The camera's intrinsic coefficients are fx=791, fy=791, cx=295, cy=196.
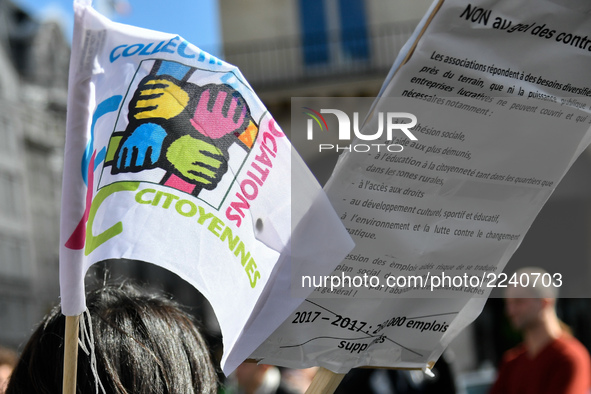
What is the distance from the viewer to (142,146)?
4.55 feet

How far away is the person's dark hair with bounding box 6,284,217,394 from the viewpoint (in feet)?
4.31

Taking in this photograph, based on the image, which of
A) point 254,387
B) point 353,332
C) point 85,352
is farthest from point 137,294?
point 254,387

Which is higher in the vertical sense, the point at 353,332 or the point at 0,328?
the point at 353,332

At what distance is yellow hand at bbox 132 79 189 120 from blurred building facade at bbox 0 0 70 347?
674 inches

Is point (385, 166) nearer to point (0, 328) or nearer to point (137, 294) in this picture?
point (137, 294)

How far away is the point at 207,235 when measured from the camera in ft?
4.43

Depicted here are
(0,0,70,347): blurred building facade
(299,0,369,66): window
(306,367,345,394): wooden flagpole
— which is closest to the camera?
(306,367,345,394): wooden flagpole

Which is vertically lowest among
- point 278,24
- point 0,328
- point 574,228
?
point 0,328

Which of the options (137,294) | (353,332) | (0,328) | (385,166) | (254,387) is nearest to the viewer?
(385,166)

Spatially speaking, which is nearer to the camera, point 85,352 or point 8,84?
point 85,352

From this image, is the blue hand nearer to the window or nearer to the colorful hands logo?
the colorful hands logo

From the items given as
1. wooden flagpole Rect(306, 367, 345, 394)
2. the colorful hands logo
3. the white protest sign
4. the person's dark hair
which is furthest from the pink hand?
wooden flagpole Rect(306, 367, 345, 394)

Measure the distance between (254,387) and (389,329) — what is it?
12.1ft

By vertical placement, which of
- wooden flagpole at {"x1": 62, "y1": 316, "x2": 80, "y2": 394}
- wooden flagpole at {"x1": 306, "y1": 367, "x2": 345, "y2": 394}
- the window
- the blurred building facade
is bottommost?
the blurred building facade
